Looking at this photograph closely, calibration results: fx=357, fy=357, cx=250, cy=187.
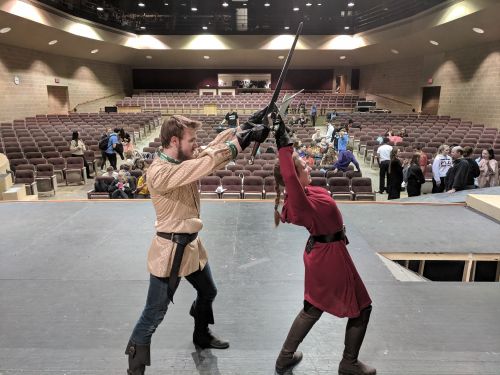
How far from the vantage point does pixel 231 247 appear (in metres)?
3.83

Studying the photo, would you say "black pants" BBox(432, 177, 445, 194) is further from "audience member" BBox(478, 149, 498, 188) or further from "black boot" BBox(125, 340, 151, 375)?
"black boot" BBox(125, 340, 151, 375)

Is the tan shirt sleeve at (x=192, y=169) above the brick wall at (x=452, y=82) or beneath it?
beneath

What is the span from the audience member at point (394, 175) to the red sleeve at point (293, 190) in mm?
5397

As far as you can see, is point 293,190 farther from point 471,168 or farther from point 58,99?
point 58,99

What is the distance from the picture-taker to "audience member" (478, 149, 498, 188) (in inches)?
249

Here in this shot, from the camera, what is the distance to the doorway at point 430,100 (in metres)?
19.3

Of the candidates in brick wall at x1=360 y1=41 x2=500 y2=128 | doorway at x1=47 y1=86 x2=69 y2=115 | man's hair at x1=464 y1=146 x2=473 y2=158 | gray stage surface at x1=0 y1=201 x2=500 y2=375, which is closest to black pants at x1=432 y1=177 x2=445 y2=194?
man's hair at x1=464 y1=146 x2=473 y2=158

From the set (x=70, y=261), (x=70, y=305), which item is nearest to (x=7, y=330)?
(x=70, y=305)

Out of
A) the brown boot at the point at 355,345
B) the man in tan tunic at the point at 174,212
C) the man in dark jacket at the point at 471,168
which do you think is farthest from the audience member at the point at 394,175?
the man in tan tunic at the point at 174,212

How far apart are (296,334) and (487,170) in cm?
601

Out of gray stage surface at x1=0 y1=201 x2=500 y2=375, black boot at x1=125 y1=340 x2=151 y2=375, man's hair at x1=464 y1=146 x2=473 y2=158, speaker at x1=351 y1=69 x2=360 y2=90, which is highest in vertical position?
speaker at x1=351 y1=69 x2=360 y2=90

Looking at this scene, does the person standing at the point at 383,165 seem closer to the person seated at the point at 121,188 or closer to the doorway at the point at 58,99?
the person seated at the point at 121,188

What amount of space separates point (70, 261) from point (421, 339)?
312 centimetres

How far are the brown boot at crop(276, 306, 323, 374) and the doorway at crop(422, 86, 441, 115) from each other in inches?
799
